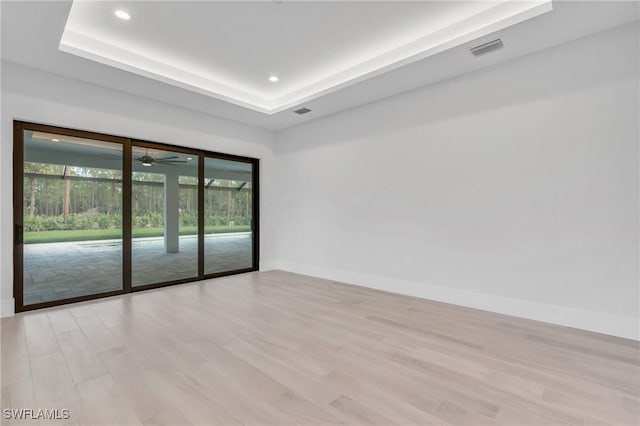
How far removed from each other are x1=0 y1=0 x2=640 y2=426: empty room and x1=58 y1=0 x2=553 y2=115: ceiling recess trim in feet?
0.09

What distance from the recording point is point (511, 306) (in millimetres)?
3709

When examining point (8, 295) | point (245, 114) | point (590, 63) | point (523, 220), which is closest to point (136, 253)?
point (8, 295)

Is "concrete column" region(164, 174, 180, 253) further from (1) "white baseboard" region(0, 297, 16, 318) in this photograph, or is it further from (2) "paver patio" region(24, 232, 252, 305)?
(1) "white baseboard" region(0, 297, 16, 318)

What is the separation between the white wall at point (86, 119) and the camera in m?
3.69

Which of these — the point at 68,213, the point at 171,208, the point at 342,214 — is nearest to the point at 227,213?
the point at 171,208

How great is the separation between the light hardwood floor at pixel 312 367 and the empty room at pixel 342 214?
2cm

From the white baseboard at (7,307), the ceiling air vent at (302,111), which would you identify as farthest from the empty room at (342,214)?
the ceiling air vent at (302,111)

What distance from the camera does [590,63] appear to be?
3.27 metres

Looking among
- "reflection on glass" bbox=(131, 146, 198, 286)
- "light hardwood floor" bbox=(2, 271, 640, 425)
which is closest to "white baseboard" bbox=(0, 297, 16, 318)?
"light hardwood floor" bbox=(2, 271, 640, 425)

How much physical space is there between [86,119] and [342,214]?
167 inches

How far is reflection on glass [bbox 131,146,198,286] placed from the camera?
16.4 ft

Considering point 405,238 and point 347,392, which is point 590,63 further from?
point 347,392

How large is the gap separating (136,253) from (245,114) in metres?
3.20

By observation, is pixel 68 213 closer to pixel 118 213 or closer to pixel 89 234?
pixel 89 234
